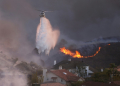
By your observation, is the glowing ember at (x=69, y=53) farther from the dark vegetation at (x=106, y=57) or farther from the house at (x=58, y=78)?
the house at (x=58, y=78)

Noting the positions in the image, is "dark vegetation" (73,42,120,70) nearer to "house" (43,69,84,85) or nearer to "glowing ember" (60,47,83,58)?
"glowing ember" (60,47,83,58)

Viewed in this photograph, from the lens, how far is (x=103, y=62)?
119 metres

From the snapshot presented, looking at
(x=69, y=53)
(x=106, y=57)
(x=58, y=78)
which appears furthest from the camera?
(x=106, y=57)

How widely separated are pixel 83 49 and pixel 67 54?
1311 centimetres

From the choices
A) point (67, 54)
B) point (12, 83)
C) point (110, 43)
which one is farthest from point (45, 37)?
point (110, 43)

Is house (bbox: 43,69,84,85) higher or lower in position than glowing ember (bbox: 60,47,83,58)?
lower

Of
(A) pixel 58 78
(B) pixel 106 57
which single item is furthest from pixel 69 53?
(A) pixel 58 78

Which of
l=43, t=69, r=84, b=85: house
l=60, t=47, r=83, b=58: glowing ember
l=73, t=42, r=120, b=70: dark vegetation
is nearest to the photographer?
l=43, t=69, r=84, b=85: house

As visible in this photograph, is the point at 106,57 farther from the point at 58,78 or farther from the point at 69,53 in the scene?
the point at 58,78

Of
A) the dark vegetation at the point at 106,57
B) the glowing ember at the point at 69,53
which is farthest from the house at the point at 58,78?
the glowing ember at the point at 69,53

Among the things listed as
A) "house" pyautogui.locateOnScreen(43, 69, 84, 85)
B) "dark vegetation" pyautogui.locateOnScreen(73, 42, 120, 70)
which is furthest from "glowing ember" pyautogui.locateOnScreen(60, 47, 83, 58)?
"house" pyautogui.locateOnScreen(43, 69, 84, 85)

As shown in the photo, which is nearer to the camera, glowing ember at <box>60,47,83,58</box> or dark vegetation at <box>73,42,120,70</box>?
dark vegetation at <box>73,42,120,70</box>

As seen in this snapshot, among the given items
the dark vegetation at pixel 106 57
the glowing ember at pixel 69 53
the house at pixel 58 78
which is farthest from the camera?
the glowing ember at pixel 69 53

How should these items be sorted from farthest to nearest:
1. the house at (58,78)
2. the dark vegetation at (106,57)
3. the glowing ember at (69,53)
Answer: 1. the glowing ember at (69,53)
2. the dark vegetation at (106,57)
3. the house at (58,78)
